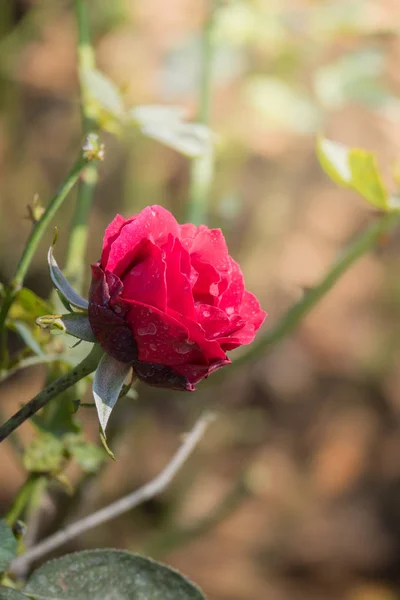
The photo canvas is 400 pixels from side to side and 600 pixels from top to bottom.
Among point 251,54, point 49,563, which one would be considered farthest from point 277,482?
point 49,563

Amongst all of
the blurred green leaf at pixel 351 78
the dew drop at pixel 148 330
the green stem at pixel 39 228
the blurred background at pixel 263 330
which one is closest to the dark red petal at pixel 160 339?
the dew drop at pixel 148 330

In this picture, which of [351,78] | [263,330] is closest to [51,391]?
[351,78]

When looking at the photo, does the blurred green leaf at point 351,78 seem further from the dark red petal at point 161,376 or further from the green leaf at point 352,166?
the dark red petal at point 161,376

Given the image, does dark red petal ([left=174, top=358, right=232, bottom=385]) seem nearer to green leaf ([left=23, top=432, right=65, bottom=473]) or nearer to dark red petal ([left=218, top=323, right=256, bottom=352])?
dark red petal ([left=218, top=323, right=256, bottom=352])

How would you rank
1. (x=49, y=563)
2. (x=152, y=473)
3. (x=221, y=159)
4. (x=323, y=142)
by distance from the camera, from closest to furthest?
(x=49, y=563)
(x=323, y=142)
(x=221, y=159)
(x=152, y=473)

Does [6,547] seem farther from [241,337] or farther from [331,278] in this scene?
[331,278]

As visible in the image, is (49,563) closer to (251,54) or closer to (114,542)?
(251,54)

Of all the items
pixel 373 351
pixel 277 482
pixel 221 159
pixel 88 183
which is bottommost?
pixel 277 482
